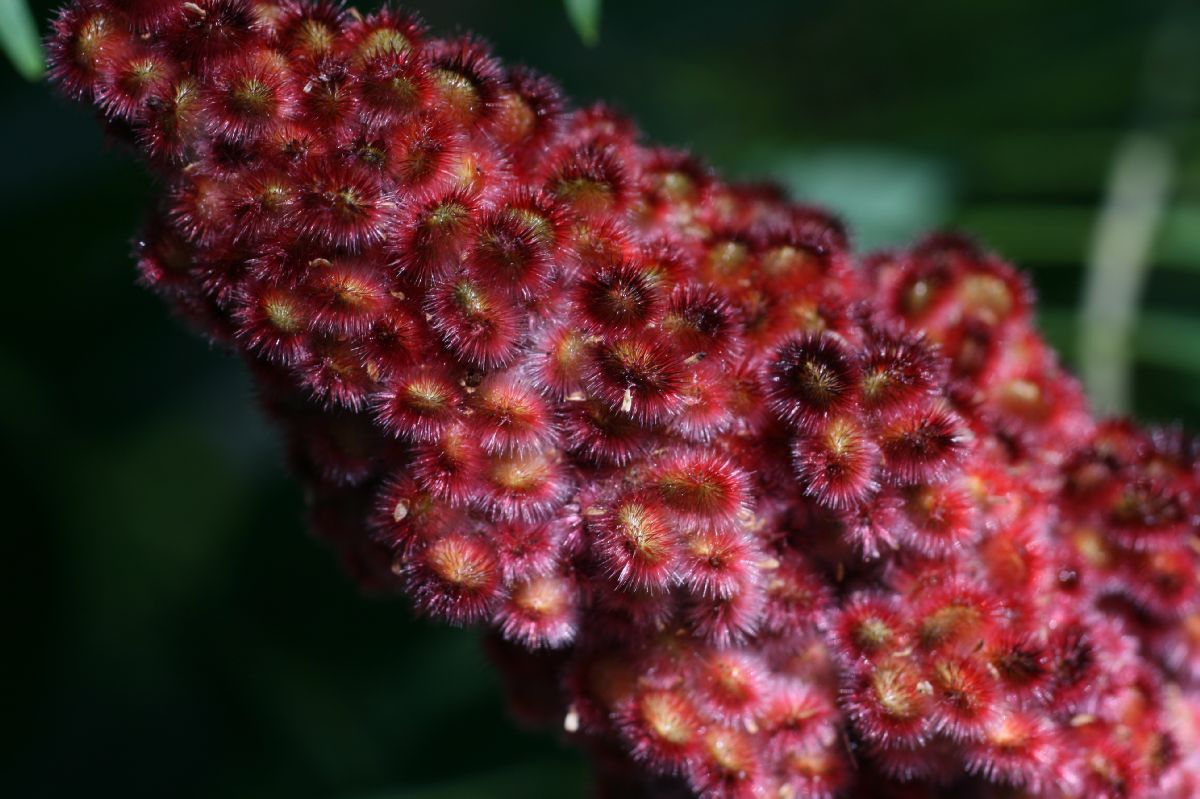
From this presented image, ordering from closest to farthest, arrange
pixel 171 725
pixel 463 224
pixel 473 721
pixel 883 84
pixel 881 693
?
pixel 463 224 < pixel 881 693 < pixel 473 721 < pixel 171 725 < pixel 883 84

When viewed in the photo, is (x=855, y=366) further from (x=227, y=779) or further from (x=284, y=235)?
(x=227, y=779)

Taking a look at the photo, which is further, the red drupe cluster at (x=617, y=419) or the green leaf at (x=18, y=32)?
the green leaf at (x=18, y=32)

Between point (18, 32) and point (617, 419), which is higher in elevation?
point (18, 32)

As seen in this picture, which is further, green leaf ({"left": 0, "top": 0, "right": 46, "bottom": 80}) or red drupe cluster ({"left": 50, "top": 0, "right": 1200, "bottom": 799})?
green leaf ({"left": 0, "top": 0, "right": 46, "bottom": 80})

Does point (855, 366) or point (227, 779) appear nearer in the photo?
point (855, 366)

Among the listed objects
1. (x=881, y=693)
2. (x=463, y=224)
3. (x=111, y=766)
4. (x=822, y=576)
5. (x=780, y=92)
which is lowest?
(x=111, y=766)

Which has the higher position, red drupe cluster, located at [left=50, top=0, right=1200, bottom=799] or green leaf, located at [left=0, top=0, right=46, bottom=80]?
green leaf, located at [left=0, top=0, right=46, bottom=80]

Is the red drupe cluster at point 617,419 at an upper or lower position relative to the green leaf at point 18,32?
lower

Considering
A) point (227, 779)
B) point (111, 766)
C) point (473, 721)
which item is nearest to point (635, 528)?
point (473, 721)
